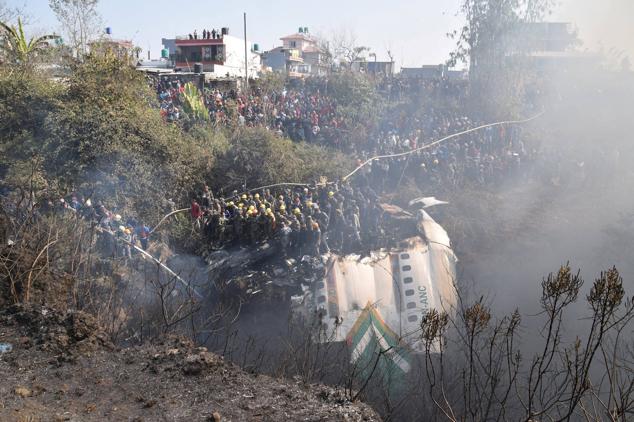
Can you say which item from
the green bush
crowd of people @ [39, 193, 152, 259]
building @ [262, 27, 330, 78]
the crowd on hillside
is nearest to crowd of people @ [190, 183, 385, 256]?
crowd of people @ [39, 193, 152, 259]

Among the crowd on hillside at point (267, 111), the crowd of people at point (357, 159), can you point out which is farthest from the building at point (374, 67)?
the crowd on hillside at point (267, 111)

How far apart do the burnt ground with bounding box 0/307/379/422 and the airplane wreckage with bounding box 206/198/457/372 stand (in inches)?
224

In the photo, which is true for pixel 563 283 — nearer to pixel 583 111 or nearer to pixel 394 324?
pixel 394 324

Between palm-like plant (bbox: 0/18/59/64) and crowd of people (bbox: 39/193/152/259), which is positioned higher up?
palm-like plant (bbox: 0/18/59/64)

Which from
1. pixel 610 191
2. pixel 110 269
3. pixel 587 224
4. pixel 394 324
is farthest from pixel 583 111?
pixel 110 269

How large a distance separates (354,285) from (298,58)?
4412cm

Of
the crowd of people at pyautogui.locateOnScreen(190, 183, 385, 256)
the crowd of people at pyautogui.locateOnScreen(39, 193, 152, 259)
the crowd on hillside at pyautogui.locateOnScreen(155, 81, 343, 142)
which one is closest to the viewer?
the crowd of people at pyautogui.locateOnScreen(39, 193, 152, 259)

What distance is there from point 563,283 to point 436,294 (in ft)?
29.4

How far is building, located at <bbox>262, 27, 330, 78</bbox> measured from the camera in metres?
41.6

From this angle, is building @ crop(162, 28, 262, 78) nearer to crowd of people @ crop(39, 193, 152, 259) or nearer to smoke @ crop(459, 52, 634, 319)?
smoke @ crop(459, 52, 634, 319)

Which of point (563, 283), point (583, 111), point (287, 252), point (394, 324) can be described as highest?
point (583, 111)

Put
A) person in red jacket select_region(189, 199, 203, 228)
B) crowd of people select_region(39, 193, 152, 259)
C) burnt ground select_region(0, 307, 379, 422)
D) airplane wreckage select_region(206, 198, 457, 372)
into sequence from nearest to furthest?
burnt ground select_region(0, 307, 379, 422), crowd of people select_region(39, 193, 152, 259), airplane wreckage select_region(206, 198, 457, 372), person in red jacket select_region(189, 199, 203, 228)

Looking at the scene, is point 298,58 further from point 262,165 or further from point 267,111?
point 262,165

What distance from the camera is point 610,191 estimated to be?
24.0 metres
